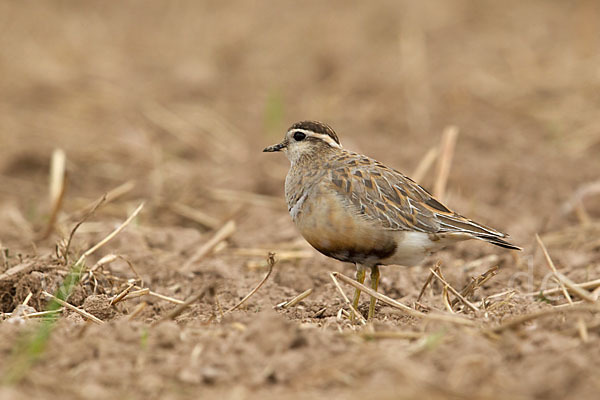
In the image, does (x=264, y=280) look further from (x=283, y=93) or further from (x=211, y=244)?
(x=283, y=93)

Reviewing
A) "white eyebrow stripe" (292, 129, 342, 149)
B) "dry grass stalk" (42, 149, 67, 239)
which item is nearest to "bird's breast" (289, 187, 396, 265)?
"white eyebrow stripe" (292, 129, 342, 149)

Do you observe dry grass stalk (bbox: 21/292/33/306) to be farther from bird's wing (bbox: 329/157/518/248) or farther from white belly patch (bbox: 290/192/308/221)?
bird's wing (bbox: 329/157/518/248)

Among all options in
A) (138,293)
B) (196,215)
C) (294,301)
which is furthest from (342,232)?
(196,215)

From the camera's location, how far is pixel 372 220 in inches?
212

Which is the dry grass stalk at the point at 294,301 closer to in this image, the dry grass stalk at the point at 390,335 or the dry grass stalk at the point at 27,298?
the dry grass stalk at the point at 390,335

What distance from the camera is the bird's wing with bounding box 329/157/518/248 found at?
541 centimetres

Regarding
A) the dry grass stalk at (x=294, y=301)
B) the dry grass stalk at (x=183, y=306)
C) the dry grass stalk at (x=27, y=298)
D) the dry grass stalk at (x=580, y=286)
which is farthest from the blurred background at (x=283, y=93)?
the dry grass stalk at (x=183, y=306)

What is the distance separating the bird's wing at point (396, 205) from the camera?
541cm

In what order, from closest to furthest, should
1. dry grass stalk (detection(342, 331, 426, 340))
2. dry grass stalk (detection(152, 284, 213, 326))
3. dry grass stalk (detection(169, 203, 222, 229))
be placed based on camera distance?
dry grass stalk (detection(342, 331, 426, 340)), dry grass stalk (detection(152, 284, 213, 326)), dry grass stalk (detection(169, 203, 222, 229))

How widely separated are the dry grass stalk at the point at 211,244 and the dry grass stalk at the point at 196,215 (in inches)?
25.5

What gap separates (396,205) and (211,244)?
6.80 feet

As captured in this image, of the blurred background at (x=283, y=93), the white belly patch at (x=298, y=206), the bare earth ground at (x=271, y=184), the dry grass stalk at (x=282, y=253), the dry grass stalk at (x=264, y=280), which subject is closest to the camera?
the bare earth ground at (x=271, y=184)

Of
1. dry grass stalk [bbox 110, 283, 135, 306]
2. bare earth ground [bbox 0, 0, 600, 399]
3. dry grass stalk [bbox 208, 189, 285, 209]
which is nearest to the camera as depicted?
bare earth ground [bbox 0, 0, 600, 399]

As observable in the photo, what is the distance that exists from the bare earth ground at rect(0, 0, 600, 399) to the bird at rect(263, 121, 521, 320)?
0.40 meters
